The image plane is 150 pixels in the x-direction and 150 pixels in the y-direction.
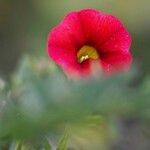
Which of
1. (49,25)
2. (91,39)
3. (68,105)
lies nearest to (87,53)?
(91,39)

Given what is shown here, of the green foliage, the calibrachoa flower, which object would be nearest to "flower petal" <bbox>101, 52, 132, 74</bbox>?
the calibrachoa flower

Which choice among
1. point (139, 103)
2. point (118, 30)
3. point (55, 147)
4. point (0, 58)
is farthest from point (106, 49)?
point (0, 58)

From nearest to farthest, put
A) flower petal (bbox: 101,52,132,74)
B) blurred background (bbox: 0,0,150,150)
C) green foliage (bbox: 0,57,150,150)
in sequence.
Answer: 1. green foliage (bbox: 0,57,150,150)
2. flower petal (bbox: 101,52,132,74)
3. blurred background (bbox: 0,0,150,150)

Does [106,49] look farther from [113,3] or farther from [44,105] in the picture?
[113,3]

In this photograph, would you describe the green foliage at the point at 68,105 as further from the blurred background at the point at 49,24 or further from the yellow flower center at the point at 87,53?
the blurred background at the point at 49,24

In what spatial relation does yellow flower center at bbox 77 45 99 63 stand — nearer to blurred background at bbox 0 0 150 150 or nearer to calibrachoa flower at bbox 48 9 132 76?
calibrachoa flower at bbox 48 9 132 76

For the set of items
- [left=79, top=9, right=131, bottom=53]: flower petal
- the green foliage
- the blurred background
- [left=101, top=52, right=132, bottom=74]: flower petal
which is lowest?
the blurred background
